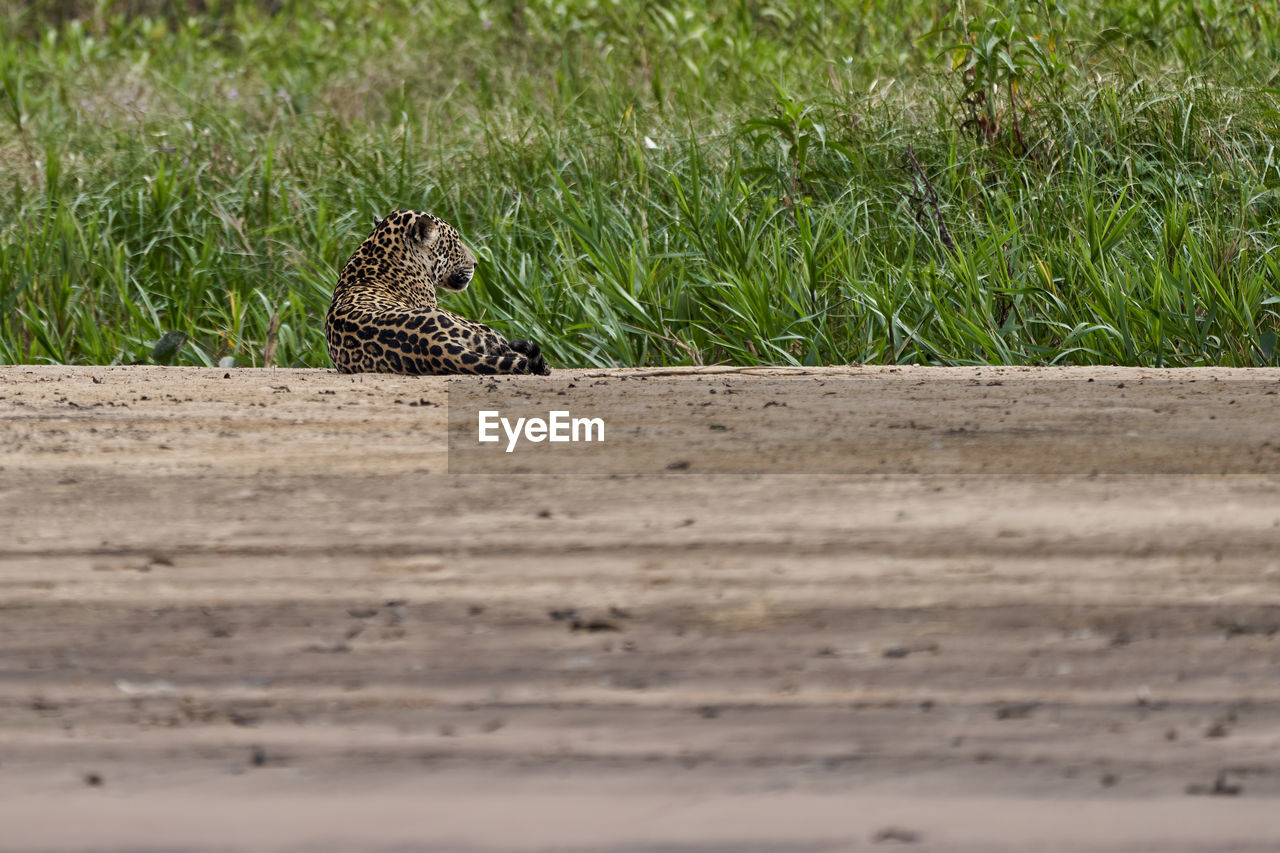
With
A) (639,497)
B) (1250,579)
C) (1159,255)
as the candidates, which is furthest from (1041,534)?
(1159,255)

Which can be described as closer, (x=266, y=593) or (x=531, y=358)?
(x=266, y=593)

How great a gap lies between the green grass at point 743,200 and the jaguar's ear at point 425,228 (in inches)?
18.1

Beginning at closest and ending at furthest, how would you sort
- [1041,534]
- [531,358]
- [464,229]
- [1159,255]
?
[1041,534] → [531,358] → [1159,255] → [464,229]

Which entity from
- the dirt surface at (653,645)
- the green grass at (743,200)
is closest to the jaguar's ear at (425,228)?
the green grass at (743,200)

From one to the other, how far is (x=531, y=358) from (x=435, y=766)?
2.45 meters

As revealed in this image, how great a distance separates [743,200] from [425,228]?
1290mm

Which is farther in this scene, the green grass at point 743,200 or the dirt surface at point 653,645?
the green grass at point 743,200

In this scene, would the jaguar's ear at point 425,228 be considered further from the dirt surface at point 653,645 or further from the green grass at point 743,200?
the dirt surface at point 653,645

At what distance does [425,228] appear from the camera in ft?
15.5

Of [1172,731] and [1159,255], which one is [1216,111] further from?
[1172,731]

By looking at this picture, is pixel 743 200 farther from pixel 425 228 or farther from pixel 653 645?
pixel 653 645

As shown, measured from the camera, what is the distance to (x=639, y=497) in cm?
245

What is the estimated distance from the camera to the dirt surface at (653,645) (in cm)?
159

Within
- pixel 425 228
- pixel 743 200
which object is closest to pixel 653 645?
pixel 425 228
